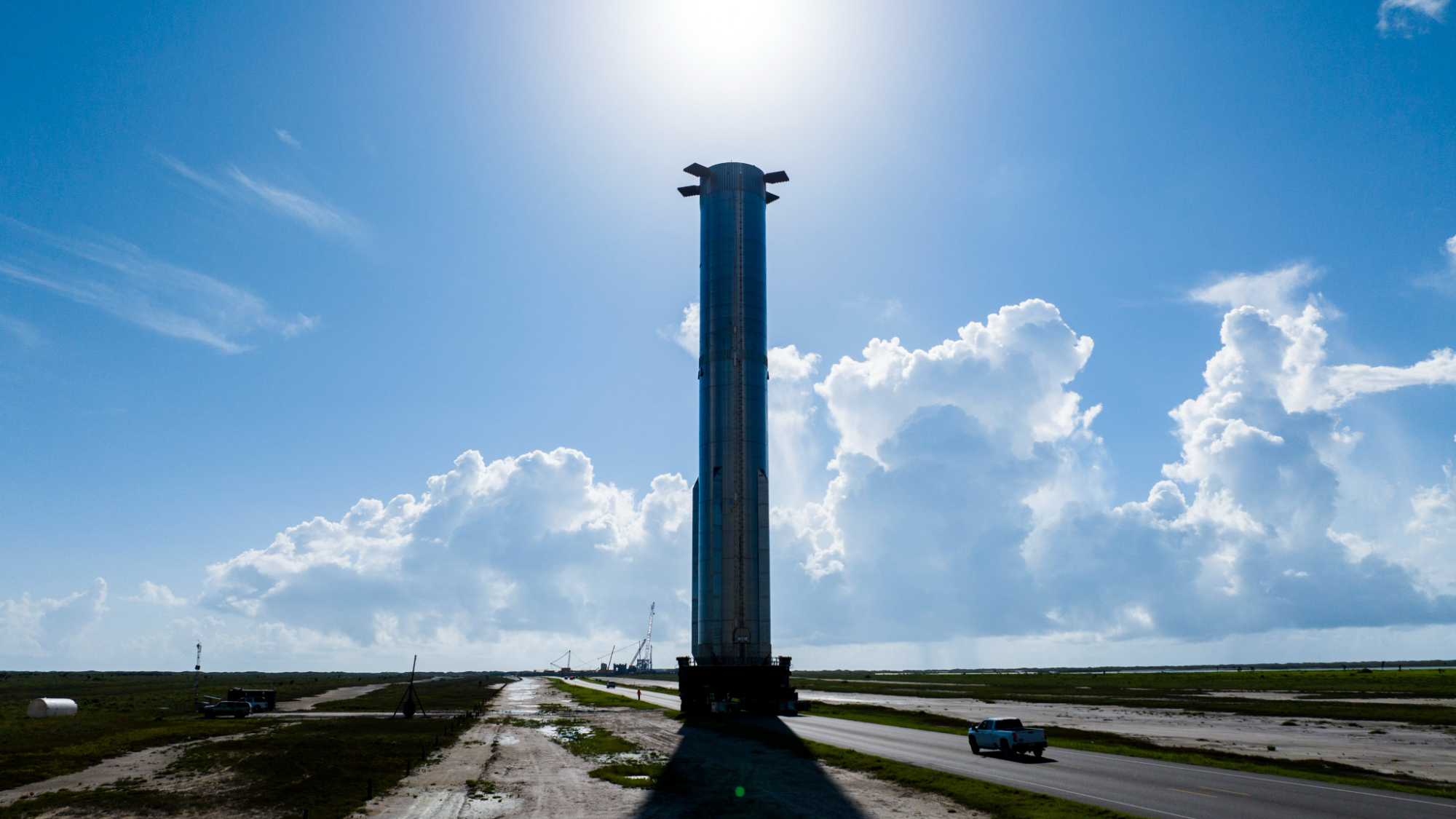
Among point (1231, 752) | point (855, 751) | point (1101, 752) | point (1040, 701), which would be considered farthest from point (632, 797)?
point (1040, 701)

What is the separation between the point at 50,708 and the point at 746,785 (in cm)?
7701

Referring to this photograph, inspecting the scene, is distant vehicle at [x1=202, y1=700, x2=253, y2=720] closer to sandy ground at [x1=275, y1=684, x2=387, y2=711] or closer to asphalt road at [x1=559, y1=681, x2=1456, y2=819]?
sandy ground at [x1=275, y1=684, x2=387, y2=711]

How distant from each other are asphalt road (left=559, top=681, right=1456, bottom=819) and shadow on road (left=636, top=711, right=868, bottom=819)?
5413 mm

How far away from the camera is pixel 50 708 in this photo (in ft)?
257

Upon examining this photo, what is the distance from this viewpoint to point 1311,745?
53.5 m

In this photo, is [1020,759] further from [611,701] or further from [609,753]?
[611,701]

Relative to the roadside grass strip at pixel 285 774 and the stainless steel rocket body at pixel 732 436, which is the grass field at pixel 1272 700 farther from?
the roadside grass strip at pixel 285 774

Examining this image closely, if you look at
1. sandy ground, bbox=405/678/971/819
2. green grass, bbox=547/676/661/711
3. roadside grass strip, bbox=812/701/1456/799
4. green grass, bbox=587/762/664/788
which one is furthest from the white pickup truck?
green grass, bbox=547/676/661/711

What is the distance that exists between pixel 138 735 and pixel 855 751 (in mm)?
51325

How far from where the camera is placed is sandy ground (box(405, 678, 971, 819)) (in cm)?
3027

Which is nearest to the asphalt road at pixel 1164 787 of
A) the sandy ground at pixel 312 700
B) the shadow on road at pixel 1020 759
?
the shadow on road at pixel 1020 759

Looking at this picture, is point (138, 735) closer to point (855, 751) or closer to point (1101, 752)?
point (855, 751)

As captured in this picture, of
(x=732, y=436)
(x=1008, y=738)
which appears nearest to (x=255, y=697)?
(x=732, y=436)

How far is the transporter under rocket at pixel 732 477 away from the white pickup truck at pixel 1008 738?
109 feet
